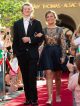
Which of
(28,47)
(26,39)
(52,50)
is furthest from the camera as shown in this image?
(52,50)

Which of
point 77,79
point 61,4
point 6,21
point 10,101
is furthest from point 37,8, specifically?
point 77,79

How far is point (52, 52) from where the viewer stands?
8.49m

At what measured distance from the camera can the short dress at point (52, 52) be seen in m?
8.44

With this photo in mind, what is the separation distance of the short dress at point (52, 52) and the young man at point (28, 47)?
9.0 inches

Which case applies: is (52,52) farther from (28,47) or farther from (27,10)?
(27,10)

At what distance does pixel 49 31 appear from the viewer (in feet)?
27.8

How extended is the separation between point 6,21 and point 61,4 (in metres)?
10.8

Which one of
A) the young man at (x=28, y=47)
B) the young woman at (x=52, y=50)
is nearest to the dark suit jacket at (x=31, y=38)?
the young man at (x=28, y=47)

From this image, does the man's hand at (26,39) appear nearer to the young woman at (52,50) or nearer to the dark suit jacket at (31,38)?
the dark suit jacket at (31,38)

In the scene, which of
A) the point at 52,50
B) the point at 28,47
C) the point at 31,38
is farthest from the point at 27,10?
the point at 52,50

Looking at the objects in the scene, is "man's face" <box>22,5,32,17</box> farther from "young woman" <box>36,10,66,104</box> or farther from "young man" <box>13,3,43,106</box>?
"young woman" <box>36,10,66,104</box>

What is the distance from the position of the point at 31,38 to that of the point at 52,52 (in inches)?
22.1

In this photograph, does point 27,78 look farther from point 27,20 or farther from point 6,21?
point 6,21

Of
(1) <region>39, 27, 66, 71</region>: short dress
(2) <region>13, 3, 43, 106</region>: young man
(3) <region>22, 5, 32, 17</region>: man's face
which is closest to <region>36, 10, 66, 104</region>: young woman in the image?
(1) <region>39, 27, 66, 71</region>: short dress
